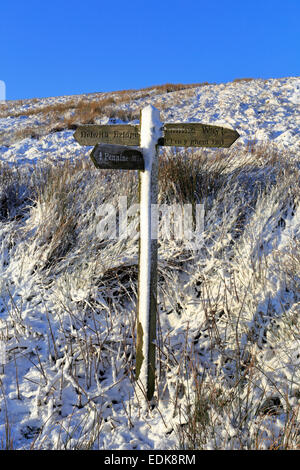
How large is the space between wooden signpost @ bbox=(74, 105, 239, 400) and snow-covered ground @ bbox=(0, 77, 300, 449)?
6.4 inches

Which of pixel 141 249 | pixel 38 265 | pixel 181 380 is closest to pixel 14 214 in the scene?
pixel 38 265

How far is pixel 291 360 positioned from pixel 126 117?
34.7 feet

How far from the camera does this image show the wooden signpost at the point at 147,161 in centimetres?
203

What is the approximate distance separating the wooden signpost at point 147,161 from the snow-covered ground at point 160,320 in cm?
16

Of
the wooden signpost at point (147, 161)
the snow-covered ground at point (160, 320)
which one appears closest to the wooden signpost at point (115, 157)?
the wooden signpost at point (147, 161)

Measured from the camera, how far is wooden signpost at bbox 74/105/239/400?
2.03 m

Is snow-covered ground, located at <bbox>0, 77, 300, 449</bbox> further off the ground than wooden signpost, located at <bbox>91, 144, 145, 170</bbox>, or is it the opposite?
wooden signpost, located at <bbox>91, 144, 145, 170</bbox>

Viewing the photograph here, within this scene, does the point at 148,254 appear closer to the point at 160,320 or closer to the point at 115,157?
the point at 115,157

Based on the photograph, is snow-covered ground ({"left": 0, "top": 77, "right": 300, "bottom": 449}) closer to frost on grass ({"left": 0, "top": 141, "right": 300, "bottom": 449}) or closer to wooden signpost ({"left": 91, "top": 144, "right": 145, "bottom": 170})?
frost on grass ({"left": 0, "top": 141, "right": 300, "bottom": 449})

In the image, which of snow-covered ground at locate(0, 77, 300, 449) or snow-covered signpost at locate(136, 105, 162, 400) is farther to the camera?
snow-covered signpost at locate(136, 105, 162, 400)

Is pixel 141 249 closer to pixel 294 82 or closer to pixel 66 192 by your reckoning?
pixel 66 192

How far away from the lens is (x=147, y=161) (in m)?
2.03

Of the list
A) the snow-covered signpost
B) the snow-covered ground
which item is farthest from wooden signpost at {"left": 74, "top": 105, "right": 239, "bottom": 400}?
the snow-covered ground

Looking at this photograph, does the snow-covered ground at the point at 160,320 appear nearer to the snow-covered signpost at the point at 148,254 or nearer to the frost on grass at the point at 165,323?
the frost on grass at the point at 165,323
